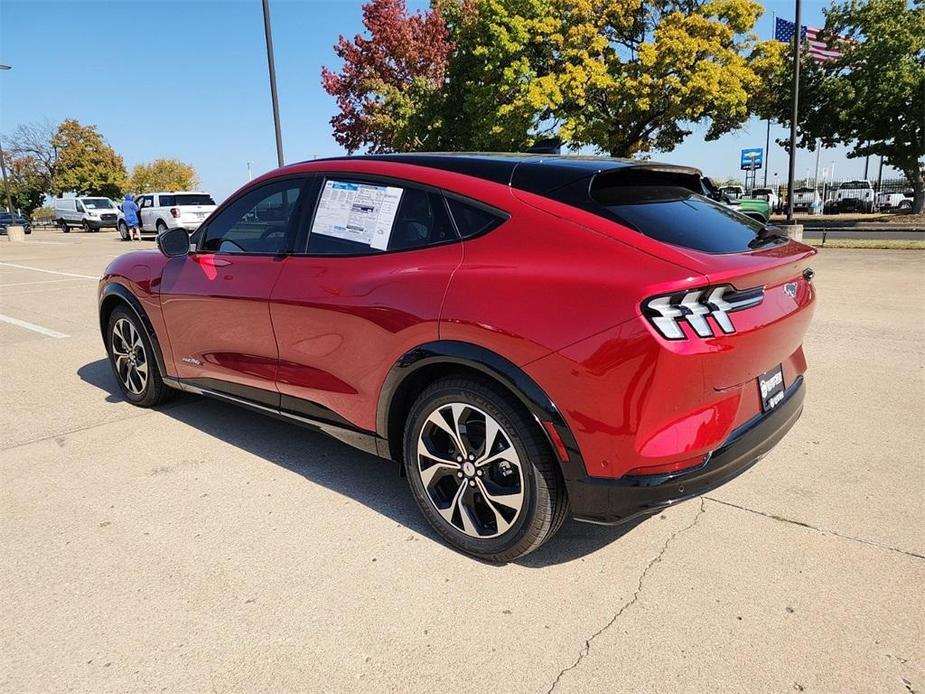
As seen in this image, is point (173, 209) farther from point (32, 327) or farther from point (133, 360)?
point (133, 360)

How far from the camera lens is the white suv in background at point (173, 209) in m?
24.0

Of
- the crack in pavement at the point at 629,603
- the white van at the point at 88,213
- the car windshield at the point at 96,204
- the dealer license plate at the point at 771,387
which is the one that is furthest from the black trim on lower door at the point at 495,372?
the car windshield at the point at 96,204

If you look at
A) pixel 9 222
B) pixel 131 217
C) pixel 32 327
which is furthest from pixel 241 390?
pixel 9 222

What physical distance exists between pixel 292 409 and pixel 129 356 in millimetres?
2051

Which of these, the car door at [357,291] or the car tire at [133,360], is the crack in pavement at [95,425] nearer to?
the car tire at [133,360]

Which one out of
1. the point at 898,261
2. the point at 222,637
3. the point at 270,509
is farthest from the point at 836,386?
the point at 898,261

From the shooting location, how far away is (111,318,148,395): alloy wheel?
4.61 m

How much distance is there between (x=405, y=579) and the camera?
103 inches

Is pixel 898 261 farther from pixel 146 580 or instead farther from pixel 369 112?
pixel 369 112

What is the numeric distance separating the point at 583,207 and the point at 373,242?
1035 mm

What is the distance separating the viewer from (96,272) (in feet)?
48.7

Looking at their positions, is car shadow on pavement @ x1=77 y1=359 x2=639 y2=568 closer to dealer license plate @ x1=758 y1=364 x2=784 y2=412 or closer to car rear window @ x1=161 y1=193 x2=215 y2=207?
dealer license plate @ x1=758 y1=364 x2=784 y2=412

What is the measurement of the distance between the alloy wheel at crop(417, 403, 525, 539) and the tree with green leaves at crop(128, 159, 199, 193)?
70.1 m

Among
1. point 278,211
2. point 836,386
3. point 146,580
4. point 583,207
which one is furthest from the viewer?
point 836,386
